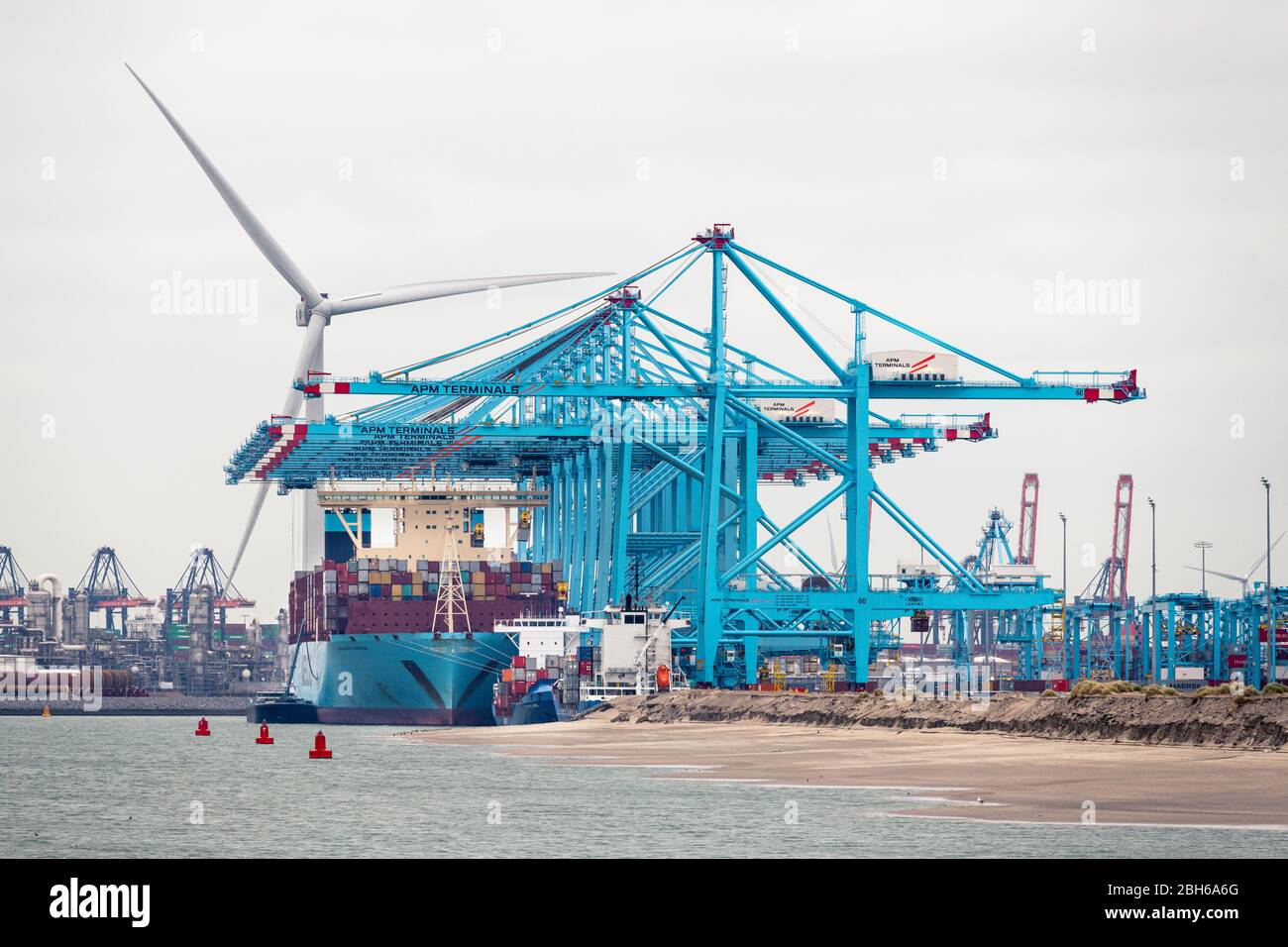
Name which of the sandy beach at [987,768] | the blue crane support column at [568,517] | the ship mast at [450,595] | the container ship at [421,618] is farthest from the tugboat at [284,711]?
the sandy beach at [987,768]

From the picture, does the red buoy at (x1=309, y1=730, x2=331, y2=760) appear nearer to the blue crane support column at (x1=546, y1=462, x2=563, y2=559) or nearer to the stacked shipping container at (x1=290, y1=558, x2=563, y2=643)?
the stacked shipping container at (x1=290, y1=558, x2=563, y2=643)

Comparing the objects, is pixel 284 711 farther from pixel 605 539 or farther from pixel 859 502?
pixel 859 502

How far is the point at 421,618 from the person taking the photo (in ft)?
350

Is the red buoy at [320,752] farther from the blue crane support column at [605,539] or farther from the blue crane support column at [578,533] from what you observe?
the blue crane support column at [578,533]

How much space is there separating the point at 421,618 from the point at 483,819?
238ft

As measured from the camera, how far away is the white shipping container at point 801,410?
94438mm

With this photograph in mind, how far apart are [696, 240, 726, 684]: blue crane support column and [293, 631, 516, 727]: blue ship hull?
2145 cm

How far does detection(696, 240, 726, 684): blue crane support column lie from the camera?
8150 centimetres

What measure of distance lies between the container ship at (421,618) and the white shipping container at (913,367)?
2786 centimetres

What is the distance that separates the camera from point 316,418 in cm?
9212

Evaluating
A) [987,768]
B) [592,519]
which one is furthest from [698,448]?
[987,768]
